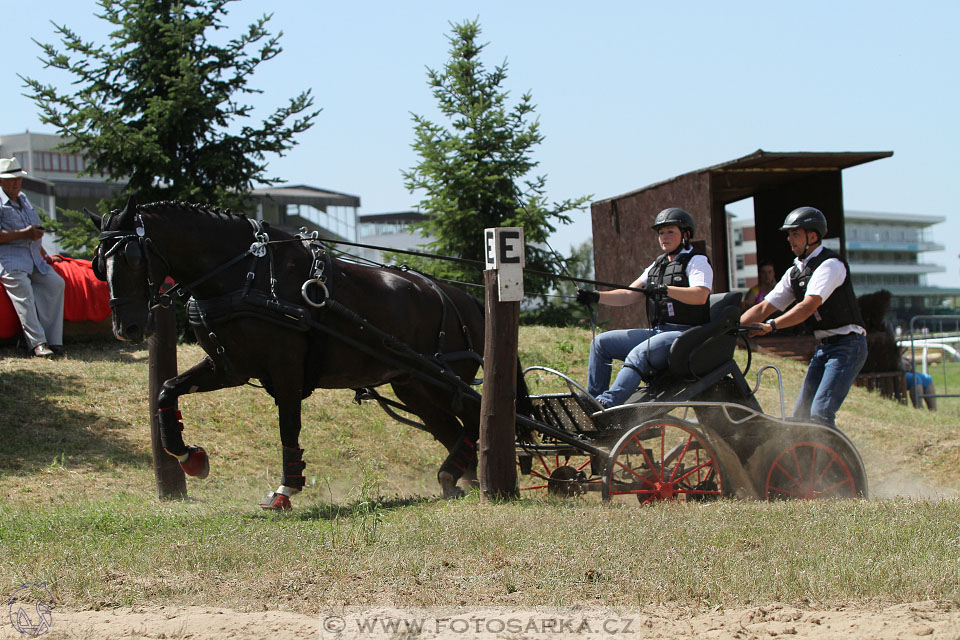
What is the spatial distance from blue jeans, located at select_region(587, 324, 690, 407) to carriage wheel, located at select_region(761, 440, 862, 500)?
102 centimetres

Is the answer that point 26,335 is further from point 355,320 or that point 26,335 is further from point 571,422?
point 571,422

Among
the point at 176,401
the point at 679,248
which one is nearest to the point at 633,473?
the point at 679,248

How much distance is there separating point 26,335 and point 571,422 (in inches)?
264

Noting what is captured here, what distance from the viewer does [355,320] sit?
21.5 feet

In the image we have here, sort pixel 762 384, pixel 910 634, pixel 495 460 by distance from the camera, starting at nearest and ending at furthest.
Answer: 1. pixel 910 634
2. pixel 495 460
3. pixel 762 384

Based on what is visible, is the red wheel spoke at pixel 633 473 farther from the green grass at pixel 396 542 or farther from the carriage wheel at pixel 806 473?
the carriage wheel at pixel 806 473

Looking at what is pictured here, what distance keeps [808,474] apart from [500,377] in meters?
2.30

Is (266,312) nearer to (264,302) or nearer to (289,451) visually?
(264,302)

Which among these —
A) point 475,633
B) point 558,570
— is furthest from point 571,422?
point 475,633

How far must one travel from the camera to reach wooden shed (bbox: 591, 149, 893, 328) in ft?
49.1

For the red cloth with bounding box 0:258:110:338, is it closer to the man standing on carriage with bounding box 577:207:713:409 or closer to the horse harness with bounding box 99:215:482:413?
the horse harness with bounding box 99:215:482:413

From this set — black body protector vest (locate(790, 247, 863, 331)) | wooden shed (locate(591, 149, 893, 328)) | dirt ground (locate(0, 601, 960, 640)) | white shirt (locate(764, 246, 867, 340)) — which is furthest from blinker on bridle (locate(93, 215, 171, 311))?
wooden shed (locate(591, 149, 893, 328))

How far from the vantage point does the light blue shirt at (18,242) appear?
408 inches

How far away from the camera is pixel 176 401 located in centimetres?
641
